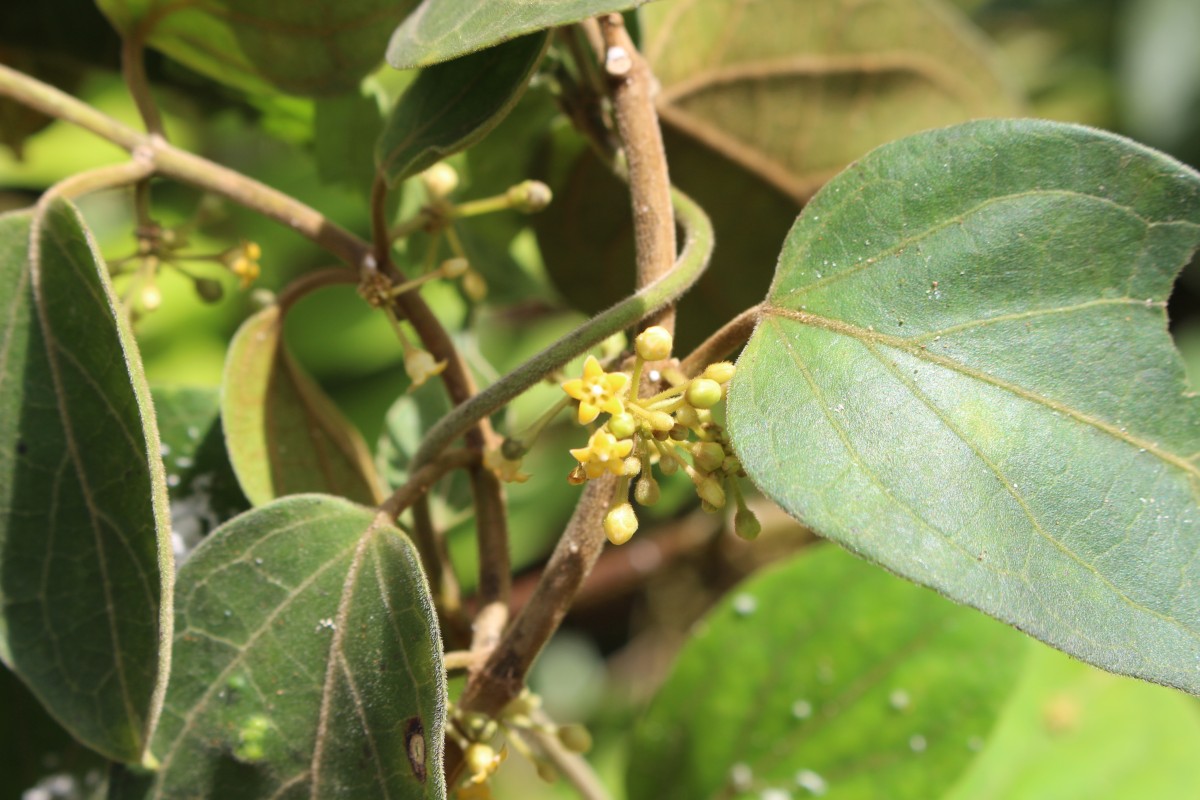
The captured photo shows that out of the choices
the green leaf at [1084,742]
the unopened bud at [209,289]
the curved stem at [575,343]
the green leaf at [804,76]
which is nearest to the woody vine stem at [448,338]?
the curved stem at [575,343]

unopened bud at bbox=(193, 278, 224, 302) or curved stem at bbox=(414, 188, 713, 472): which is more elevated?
curved stem at bbox=(414, 188, 713, 472)

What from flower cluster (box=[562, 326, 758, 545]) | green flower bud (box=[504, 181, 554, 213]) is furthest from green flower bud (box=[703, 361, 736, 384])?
green flower bud (box=[504, 181, 554, 213])

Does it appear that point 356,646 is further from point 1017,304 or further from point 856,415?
point 1017,304

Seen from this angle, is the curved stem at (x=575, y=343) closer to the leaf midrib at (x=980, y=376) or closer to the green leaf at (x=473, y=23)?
the leaf midrib at (x=980, y=376)

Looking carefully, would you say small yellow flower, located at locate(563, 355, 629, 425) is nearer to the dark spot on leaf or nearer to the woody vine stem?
the woody vine stem

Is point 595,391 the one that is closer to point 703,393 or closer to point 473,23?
point 703,393

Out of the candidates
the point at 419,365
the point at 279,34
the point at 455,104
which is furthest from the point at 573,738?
the point at 279,34
